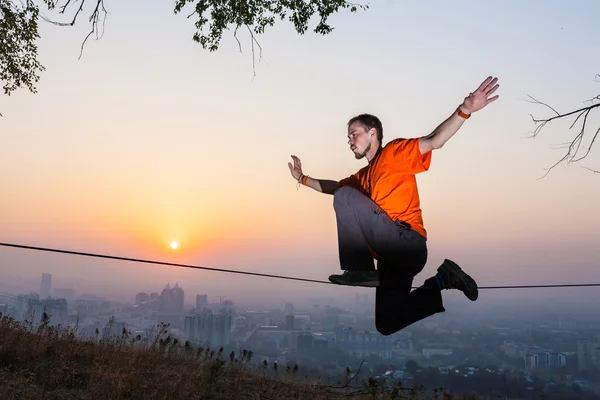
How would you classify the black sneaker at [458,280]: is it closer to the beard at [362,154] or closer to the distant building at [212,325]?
the beard at [362,154]

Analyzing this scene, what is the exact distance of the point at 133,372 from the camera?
344 inches

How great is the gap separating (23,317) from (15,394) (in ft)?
8.26

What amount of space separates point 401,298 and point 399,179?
2.89 ft

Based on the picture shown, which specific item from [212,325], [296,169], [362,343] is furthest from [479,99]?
[362,343]

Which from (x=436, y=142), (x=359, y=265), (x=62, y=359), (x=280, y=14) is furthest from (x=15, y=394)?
(x=280, y=14)

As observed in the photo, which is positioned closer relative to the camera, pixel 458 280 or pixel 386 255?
pixel 386 255

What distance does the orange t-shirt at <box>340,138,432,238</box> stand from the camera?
163 inches

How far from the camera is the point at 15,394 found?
711 cm

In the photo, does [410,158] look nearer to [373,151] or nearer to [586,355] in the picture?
[373,151]

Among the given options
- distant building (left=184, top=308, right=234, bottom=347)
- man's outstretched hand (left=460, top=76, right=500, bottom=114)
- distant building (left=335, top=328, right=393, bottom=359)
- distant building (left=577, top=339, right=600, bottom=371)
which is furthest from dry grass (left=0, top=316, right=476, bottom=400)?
distant building (left=577, top=339, right=600, bottom=371)

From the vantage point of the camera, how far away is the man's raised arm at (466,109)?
384cm

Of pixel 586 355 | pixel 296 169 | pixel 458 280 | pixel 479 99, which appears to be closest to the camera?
pixel 479 99

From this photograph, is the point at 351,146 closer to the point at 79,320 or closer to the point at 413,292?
the point at 413,292

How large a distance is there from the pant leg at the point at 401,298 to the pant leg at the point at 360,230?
0.43 feet
